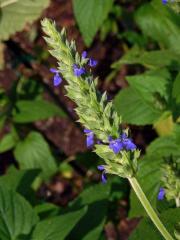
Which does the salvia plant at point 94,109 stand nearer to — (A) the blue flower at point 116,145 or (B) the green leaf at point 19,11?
(A) the blue flower at point 116,145

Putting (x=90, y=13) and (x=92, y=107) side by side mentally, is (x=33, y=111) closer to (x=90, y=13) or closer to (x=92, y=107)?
(x=90, y=13)

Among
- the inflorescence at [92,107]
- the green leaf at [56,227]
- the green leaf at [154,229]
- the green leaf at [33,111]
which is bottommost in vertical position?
the green leaf at [154,229]

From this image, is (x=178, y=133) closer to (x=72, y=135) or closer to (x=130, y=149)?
(x=130, y=149)

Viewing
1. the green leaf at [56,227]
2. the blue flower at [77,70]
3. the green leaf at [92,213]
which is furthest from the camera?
the green leaf at [92,213]

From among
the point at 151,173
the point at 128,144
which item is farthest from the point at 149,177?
the point at 128,144

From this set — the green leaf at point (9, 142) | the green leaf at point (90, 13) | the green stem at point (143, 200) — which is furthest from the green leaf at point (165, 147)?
the green leaf at point (9, 142)

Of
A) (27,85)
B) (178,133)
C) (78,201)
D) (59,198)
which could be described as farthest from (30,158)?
(178,133)
